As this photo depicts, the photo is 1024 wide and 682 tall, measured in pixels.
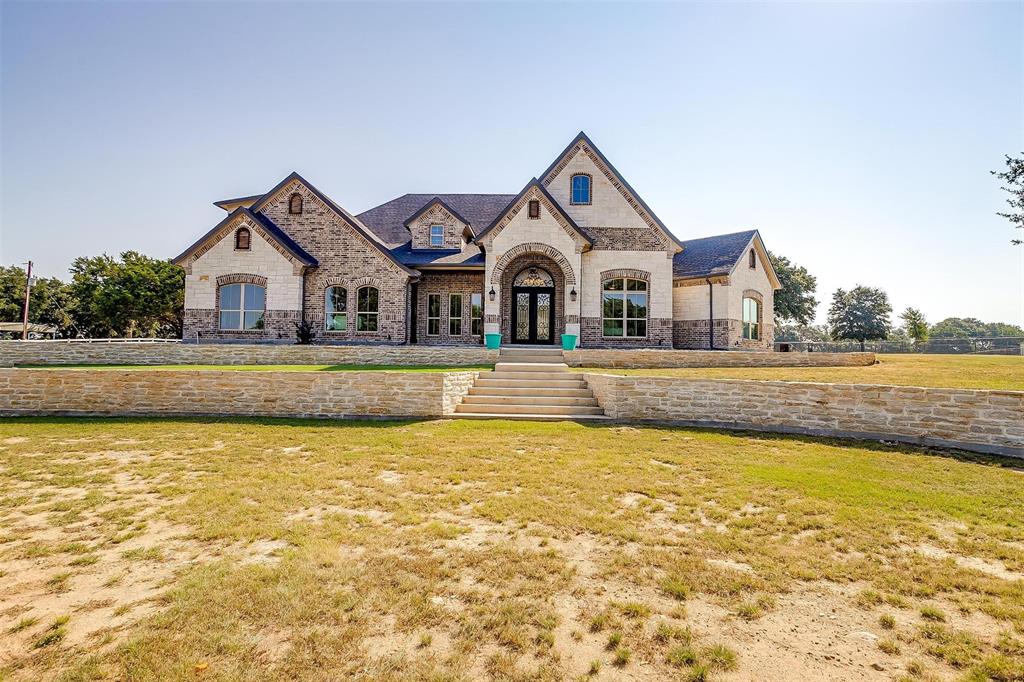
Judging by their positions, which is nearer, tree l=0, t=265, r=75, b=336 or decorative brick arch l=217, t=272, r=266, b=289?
decorative brick arch l=217, t=272, r=266, b=289

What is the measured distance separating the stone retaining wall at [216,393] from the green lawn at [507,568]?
368cm

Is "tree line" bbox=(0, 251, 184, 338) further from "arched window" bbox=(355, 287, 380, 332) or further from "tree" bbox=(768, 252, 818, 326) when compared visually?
"tree" bbox=(768, 252, 818, 326)

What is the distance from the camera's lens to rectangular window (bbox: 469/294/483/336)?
2209 centimetres

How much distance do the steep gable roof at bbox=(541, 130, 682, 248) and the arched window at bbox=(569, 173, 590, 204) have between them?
0.86m

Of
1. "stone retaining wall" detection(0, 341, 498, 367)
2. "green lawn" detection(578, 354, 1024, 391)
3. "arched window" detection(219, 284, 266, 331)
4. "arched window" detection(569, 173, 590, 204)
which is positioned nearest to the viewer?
"green lawn" detection(578, 354, 1024, 391)

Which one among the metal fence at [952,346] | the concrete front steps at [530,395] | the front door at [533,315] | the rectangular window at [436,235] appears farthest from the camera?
the metal fence at [952,346]

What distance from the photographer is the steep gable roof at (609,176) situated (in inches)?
843

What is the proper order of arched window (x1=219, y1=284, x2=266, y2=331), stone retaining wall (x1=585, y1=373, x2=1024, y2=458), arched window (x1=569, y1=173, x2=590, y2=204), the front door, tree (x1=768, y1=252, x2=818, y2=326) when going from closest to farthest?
stone retaining wall (x1=585, y1=373, x2=1024, y2=458), arched window (x1=219, y1=284, x2=266, y2=331), the front door, arched window (x1=569, y1=173, x2=590, y2=204), tree (x1=768, y1=252, x2=818, y2=326)

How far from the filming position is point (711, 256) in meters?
22.5

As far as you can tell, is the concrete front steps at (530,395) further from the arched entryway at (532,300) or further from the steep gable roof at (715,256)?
the steep gable roof at (715,256)

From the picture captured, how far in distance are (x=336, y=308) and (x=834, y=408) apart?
18.8 meters

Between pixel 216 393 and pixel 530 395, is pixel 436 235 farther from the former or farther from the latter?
pixel 216 393

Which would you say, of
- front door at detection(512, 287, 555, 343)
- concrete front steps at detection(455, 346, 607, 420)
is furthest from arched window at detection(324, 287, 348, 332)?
concrete front steps at detection(455, 346, 607, 420)

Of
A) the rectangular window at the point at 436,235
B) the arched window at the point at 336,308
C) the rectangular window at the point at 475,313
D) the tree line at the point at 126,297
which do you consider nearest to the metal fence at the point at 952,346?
the rectangular window at the point at 475,313
